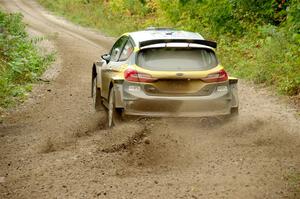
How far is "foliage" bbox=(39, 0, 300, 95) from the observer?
49.6 ft

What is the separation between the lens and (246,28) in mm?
20344

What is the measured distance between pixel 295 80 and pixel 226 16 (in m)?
7.83

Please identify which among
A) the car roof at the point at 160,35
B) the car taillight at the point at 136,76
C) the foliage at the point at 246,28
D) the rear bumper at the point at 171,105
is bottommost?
the foliage at the point at 246,28

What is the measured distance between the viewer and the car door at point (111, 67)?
1002 cm

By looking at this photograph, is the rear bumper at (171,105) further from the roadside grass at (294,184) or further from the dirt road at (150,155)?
the roadside grass at (294,184)

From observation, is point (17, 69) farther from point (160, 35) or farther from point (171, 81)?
point (171, 81)

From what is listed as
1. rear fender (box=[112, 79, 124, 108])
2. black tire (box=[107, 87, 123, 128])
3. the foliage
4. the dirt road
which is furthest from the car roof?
the foliage

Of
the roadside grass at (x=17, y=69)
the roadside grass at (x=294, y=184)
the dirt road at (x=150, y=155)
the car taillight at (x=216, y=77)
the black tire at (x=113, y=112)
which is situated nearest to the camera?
the roadside grass at (x=294, y=184)

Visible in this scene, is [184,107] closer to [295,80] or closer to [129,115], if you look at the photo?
[129,115]

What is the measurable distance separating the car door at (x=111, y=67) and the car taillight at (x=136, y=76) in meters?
0.72

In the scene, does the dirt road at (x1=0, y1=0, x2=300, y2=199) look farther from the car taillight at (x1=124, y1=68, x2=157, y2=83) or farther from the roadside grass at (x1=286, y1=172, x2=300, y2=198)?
the car taillight at (x1=124, y1=68, x2=157, y2=83)

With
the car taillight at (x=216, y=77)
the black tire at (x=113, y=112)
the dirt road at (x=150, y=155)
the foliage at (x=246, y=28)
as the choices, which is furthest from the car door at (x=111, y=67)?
the foliage at (x=246, y=28)

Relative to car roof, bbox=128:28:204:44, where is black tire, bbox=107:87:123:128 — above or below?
below

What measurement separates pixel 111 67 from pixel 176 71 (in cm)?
175
